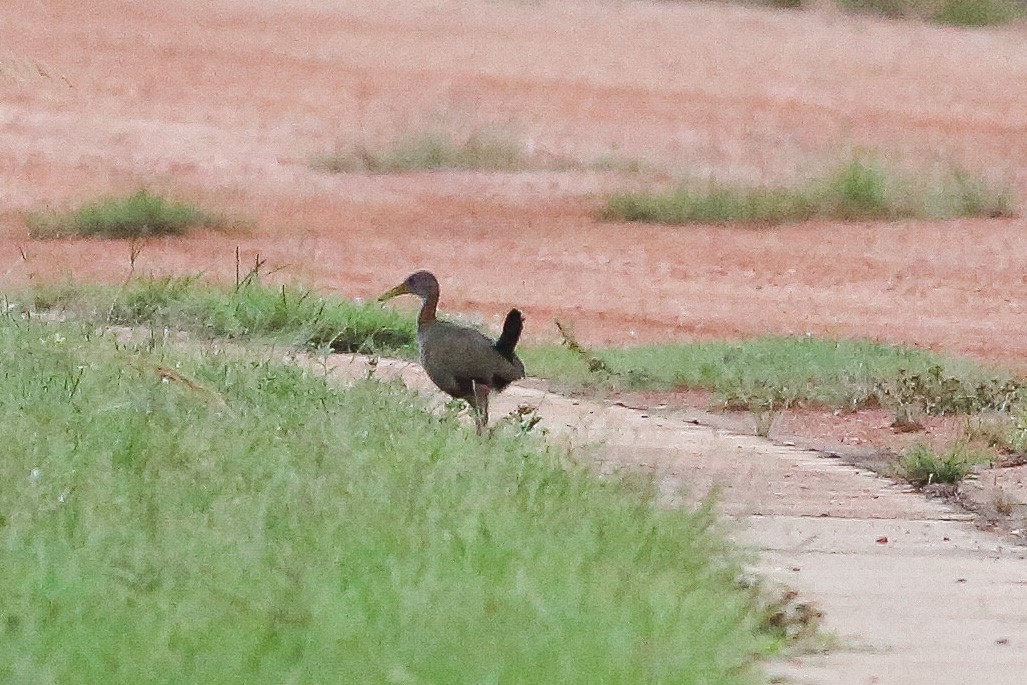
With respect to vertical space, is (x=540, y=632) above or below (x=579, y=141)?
above

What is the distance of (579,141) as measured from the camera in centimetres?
3064

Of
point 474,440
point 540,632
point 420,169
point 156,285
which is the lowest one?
point 420,169

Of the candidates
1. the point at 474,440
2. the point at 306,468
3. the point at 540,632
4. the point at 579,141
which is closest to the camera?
the point at 540,632

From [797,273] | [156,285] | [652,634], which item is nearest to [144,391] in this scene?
[652,634]

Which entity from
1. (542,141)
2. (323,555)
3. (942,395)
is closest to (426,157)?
(542,141)

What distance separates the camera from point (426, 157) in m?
29.0

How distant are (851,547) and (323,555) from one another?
8.75 feet

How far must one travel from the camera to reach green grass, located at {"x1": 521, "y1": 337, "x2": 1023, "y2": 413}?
1298 centimetres

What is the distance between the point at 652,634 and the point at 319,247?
61.1ft

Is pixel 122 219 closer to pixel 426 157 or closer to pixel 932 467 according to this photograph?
pixel 426 157

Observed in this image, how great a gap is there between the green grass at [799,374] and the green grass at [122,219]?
8268mm

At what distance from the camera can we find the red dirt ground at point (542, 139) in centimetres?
2144

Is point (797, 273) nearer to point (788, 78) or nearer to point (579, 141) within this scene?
point (579, 141)

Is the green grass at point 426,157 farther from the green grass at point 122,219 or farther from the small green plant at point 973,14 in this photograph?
the small green plant at point 973,14
